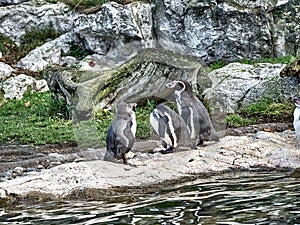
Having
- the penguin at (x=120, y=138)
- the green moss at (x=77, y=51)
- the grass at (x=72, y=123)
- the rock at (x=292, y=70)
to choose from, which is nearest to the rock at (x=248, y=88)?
the rock at (x=292, y=70)

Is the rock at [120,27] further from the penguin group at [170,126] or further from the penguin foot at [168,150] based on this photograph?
the penguin foot at [168,150]

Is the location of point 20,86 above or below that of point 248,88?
above

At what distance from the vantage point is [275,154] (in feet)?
26.1

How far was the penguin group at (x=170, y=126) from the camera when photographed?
7.97 meters

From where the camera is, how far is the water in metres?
5.16

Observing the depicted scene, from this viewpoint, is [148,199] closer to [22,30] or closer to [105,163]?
[105,163]

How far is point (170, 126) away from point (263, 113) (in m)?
4.05

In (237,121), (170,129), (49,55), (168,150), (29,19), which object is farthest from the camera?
(29,19)

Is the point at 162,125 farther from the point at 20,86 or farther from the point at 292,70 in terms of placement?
the point at 20,86

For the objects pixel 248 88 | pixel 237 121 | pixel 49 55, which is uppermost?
pixel 49 55

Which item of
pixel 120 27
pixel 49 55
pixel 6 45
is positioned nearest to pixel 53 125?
pixel 120 27

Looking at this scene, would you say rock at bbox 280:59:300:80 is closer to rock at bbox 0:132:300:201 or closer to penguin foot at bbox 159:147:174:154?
rock at bbox 0:132:300:201

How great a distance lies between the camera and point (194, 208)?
562 centimetres

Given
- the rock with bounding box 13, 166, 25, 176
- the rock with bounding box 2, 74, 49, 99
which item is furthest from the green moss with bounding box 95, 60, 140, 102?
the rock with bounding box 13, 166, 25, 176
